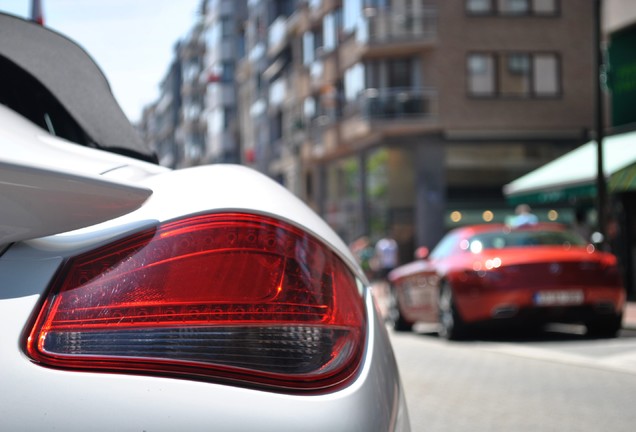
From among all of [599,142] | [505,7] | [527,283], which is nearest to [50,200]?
[527,283]

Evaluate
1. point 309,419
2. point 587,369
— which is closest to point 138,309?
point 309,419

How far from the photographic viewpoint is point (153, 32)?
9.46ft

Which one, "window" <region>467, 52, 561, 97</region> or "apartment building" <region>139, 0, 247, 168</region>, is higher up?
"apartment building" <region>139, 0, 247, 168</region>

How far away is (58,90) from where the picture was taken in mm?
3143

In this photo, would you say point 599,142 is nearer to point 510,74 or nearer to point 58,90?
point 58,90

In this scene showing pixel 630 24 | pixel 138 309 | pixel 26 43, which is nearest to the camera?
pixel 138 309

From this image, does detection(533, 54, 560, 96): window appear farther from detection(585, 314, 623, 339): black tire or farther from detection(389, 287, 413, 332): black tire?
detection(585, 314, 623, 339): black tire

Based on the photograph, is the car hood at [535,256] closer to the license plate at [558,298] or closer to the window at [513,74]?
the license plate at [558,298]

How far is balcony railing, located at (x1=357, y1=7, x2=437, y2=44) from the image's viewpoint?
Result: 38625 millimetres

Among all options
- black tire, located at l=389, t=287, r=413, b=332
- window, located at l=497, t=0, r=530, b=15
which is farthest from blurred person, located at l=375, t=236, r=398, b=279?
window, located at l=497, t=0, r=530, b=15

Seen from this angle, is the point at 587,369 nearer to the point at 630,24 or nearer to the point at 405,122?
the point at 630,24

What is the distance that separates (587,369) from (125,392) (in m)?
8.01

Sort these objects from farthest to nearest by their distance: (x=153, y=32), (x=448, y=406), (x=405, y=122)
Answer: (x=405, y=122), (x=448, y=406), (x=153, y=32)

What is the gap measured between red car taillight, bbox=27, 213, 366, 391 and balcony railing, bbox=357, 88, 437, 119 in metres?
37.1
